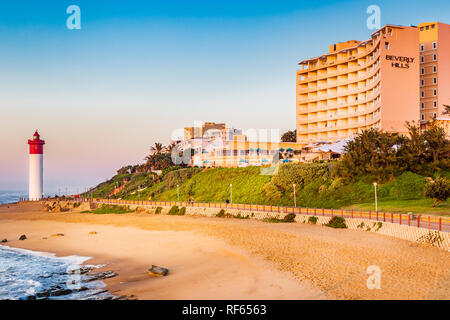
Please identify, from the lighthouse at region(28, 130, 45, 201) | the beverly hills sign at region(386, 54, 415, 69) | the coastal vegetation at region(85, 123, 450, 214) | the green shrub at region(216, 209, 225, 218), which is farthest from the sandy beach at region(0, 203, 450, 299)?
the beverly hills sign at region(386, 54, 415, 69)

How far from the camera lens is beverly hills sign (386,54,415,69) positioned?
61.6 m

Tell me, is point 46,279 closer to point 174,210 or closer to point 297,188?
point 174,210

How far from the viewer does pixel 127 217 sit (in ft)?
147

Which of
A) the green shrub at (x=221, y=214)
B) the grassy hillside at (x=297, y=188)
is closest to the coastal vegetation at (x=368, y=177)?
the grassy hillside at (x=297, y=188)

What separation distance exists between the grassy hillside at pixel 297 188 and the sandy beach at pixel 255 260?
A: 9.95 meters

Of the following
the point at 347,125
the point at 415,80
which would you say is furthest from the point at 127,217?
the point at 415,80

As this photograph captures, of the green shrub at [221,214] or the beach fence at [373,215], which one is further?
the green shrub at [221,214]

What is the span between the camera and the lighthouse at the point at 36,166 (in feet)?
232

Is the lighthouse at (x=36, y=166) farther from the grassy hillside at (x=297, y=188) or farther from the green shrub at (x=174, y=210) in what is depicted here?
the green shrub at (x=174, y=210)

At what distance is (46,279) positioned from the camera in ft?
60.7

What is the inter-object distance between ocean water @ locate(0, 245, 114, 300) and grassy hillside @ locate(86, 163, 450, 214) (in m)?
23.2

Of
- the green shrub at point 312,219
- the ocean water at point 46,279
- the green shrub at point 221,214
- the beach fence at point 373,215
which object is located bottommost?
the ocean water at point 46,279

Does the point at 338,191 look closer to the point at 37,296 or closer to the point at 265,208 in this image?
the point at 265,208
